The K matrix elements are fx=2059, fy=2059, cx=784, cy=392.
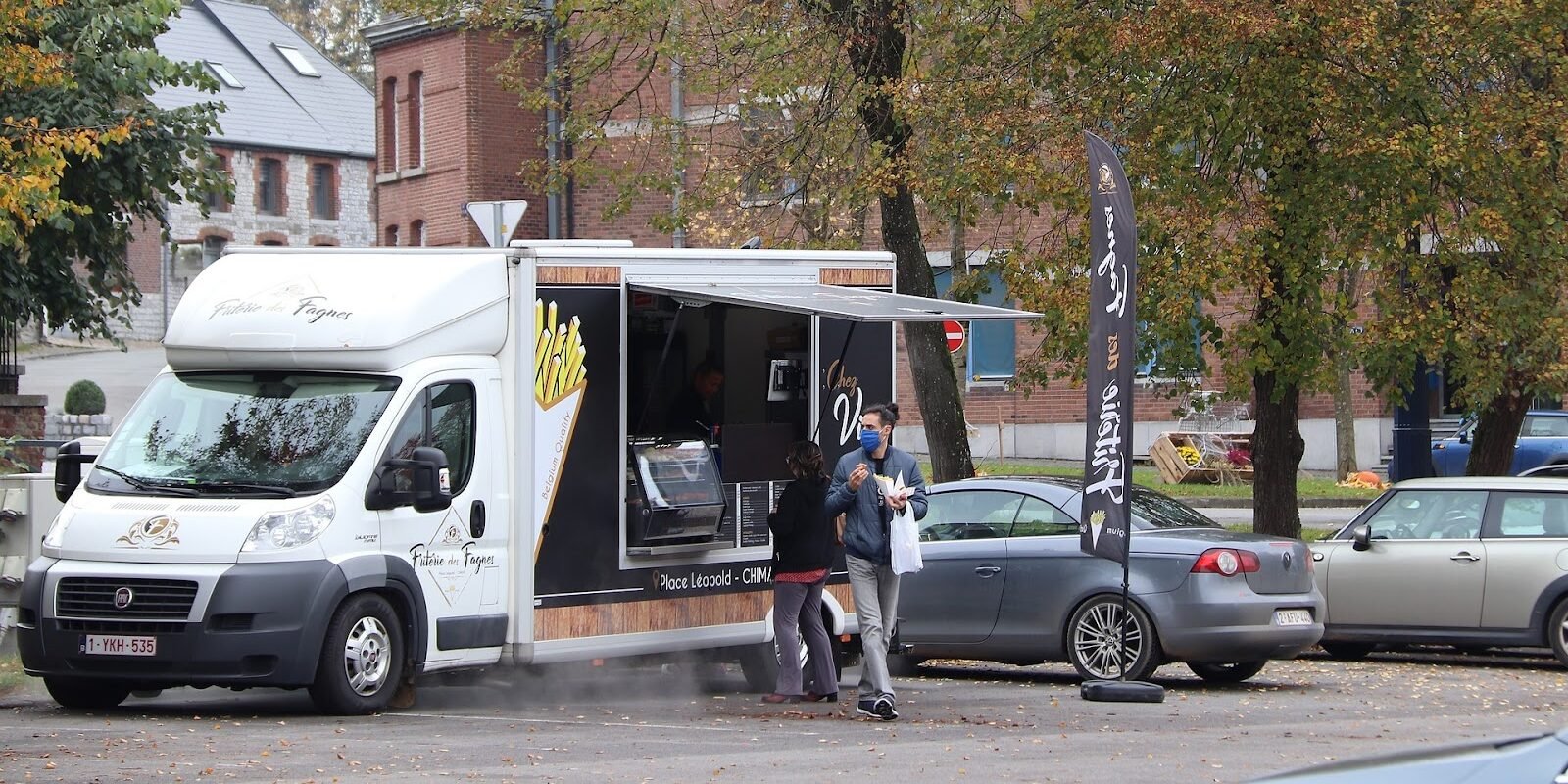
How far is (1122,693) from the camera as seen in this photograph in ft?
41.6

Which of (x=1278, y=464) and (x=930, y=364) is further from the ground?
(x=930, y=364)

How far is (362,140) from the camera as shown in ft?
236

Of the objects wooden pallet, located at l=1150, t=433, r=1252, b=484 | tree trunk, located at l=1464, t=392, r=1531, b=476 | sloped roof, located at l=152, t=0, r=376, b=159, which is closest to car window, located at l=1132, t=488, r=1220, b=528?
tree trunk, located at l=1464, t=392, r=1531, b=476

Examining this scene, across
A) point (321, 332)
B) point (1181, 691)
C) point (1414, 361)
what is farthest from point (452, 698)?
point (1414, 361)

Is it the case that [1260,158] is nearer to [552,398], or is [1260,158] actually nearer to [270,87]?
[552,398]

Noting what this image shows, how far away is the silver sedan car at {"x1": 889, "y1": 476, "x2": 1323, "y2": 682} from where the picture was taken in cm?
1342

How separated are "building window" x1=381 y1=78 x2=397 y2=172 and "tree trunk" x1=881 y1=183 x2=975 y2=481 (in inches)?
1042

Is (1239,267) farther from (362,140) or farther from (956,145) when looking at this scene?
(362,140)

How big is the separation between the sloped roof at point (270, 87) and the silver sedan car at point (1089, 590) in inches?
2214

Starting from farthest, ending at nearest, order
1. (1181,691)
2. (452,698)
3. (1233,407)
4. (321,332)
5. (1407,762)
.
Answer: (1233,407) < (1181,691) < (452,698) < (321,332) < (1407,762)

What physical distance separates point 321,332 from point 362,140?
2441 inches

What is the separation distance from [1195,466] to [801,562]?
24.5 m

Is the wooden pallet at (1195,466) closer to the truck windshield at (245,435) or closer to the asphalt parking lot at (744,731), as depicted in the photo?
the asphalt parking lot at (744,731)

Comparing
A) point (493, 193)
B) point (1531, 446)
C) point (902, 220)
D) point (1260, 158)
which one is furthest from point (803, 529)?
point (493, 193)
